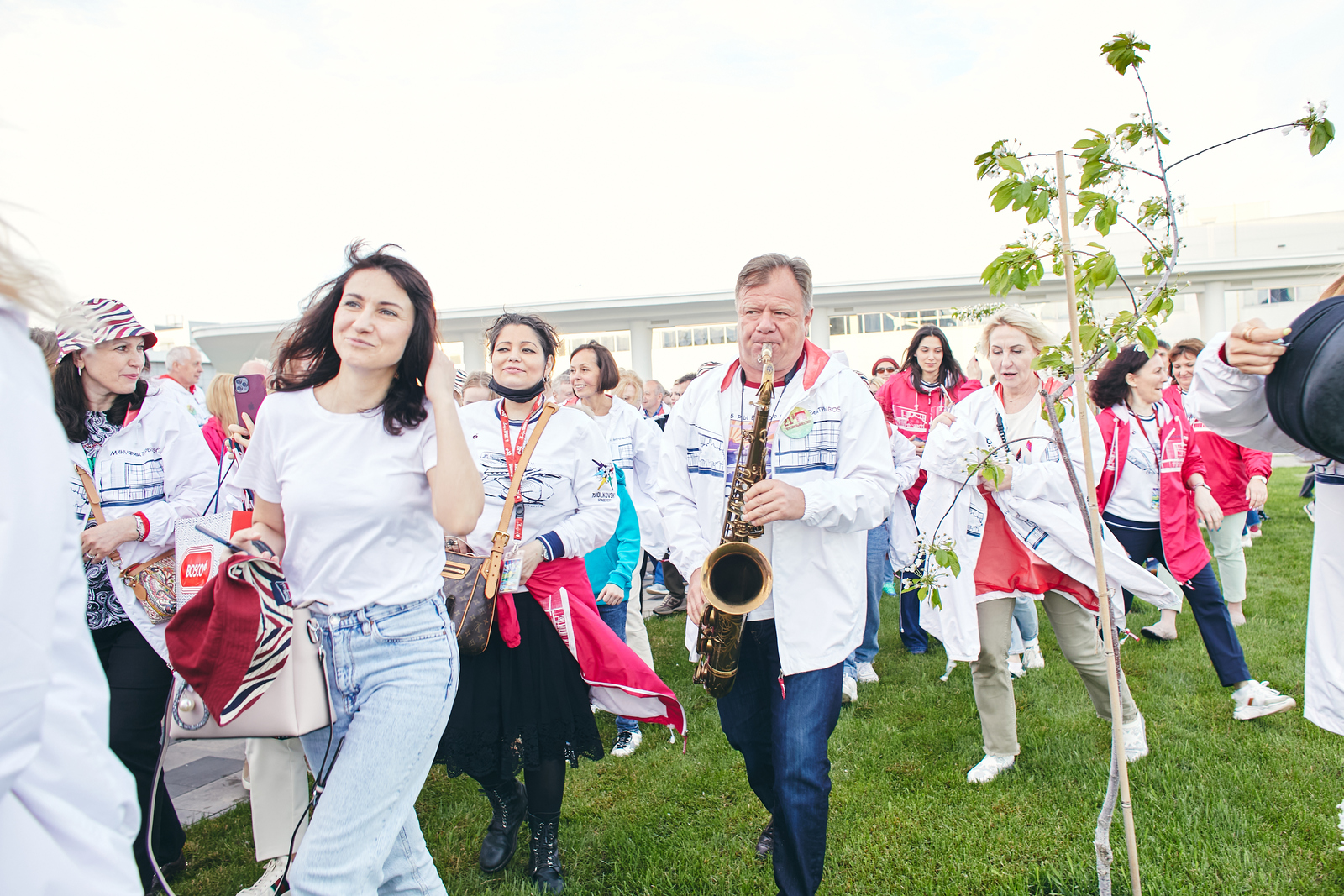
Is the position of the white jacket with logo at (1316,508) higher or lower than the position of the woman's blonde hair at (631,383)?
lower

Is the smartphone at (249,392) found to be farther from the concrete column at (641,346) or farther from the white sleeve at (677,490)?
the concrete column at (641,346)

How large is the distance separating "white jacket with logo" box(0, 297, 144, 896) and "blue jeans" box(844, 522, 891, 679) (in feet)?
16.2

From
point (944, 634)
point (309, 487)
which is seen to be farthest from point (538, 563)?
point (944, 634)

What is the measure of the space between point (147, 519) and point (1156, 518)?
19.0 ft

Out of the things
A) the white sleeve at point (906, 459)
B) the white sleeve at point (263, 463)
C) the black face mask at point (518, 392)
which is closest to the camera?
the white sleeve at point (263, 463)

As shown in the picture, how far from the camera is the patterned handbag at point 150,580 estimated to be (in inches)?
129

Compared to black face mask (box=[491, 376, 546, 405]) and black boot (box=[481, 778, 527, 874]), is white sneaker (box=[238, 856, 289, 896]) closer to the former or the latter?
black boot (box=[481, 778, 527, 874])

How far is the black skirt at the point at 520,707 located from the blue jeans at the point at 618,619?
151cm

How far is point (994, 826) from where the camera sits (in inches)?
140

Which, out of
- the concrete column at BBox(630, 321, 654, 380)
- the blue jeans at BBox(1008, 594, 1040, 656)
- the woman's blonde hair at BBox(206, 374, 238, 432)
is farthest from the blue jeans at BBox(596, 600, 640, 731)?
the concrete column at BBox(630, 321, 654, 380)

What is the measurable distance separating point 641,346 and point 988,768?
17.6m

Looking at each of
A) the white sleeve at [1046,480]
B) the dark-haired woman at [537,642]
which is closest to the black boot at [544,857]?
the dark-haired woman at [537,642]

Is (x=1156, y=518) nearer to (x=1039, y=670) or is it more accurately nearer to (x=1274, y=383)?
(x=1039, y=670)

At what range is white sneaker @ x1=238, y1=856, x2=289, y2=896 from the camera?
319 centimetres
